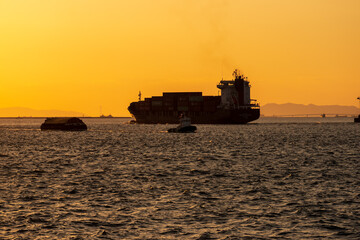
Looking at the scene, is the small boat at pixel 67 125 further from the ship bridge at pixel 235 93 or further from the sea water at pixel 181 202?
the sea water at pixel 181 202

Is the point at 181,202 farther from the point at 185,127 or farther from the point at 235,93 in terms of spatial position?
the point at 235,93

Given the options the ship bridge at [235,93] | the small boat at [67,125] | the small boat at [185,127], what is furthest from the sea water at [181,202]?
the ship bridge at [235,93]

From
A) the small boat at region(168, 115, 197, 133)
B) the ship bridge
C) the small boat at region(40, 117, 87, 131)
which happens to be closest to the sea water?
the small boat at region(168, 115, 197, 133)

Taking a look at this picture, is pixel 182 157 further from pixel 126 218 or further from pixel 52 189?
pixel 126 218

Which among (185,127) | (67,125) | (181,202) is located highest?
(67,125)

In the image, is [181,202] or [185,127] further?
[185,127]

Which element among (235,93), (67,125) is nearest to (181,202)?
(67,125)

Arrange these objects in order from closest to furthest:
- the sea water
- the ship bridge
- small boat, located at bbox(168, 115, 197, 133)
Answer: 1. the sea water
2. small boat, located at bbox(168, 115, 197, 133)
3. the ship bridge

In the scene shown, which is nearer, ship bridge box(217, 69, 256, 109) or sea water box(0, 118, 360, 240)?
sea water box(0, 118, 360, 240)

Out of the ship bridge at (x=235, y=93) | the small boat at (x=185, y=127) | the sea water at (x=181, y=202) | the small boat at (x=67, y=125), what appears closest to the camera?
the sea water at (x=181, y=202)

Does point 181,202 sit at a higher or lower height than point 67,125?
lower

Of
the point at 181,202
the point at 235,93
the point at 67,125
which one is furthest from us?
the point at 235,93

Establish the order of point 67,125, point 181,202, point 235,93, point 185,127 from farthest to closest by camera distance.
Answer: point 235,93 → point 67,125 → point 185,127 → point 181,202

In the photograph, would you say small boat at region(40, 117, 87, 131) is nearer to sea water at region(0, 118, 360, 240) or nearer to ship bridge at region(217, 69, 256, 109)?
ship bridge at region(217, 69, 256, 109)
